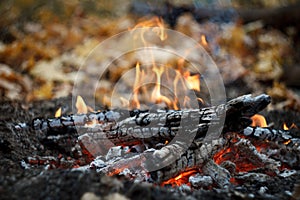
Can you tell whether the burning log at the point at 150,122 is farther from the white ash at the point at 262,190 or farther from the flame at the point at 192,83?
the flame at the point at 192,83

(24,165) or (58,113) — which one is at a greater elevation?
(58,113)

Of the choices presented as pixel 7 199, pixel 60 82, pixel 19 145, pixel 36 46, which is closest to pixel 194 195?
pixel 7 199

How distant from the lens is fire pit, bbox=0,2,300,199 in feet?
5.73

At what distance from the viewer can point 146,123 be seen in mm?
2223

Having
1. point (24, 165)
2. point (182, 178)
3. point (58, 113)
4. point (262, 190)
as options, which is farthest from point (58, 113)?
point (262, 190)

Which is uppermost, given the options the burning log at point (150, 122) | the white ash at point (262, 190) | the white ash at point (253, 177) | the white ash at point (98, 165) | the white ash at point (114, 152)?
the burning log at point (150, 122)

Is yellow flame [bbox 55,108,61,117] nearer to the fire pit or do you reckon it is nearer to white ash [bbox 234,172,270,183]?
the fire pit

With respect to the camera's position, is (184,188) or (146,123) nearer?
(184,188)

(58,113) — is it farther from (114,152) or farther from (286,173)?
(286,173)

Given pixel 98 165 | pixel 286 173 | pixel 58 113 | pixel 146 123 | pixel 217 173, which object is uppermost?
pixel 58 113

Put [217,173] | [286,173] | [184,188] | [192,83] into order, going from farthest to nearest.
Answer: [192,83]
[286,173]
[217,173]
[184,188]

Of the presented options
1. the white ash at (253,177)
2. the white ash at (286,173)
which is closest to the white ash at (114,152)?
the white ash at (253,177)

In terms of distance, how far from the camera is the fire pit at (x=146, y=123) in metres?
1.75

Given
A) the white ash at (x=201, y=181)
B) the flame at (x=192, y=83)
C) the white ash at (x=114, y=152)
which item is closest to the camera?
the white ash at (x=201, y=181)
